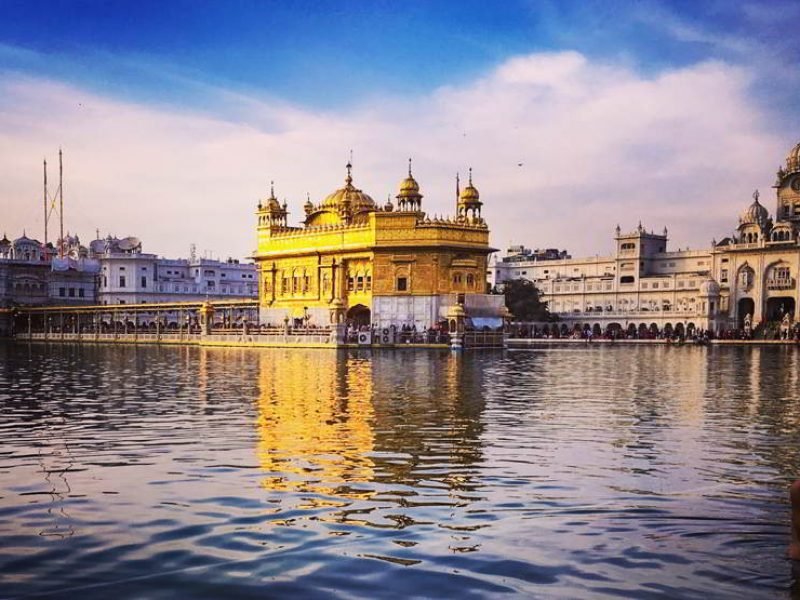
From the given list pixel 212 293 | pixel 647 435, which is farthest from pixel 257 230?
pixel 647 435

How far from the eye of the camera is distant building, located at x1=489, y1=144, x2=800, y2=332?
8538cm

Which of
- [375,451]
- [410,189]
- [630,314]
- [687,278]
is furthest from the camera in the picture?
[630,314]

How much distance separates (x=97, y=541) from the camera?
698cm

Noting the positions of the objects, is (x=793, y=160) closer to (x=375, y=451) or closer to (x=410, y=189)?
(x=410, y=189)

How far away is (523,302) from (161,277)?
44473 mm

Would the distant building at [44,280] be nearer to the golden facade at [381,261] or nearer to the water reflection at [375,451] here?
the golden facade at [381,261]

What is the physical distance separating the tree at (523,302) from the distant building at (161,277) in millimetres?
33826

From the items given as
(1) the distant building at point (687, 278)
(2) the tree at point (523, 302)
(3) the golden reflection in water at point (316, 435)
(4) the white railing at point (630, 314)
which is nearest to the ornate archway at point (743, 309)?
(1) the distant building at point (687, 278)

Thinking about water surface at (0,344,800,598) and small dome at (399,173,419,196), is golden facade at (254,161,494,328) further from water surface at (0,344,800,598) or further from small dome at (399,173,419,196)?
water surface at (0,344,800,598)

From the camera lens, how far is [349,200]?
64.6 metres

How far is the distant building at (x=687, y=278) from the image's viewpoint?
85375mm

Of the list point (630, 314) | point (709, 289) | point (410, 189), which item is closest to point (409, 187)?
point (410, 189)

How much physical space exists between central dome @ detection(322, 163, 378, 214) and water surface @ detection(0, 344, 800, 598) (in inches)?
1859

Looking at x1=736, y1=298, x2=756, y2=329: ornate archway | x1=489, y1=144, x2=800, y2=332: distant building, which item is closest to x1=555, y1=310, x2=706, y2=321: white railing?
x1=489, y1=144, x2=800, y2=332: distant building
